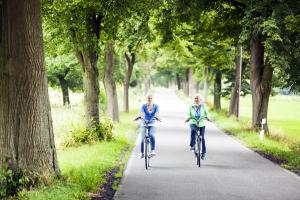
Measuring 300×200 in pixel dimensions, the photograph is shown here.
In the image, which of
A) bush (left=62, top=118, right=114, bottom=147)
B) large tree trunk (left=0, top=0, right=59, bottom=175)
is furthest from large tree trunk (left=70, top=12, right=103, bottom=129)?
large tree trunk (left=0, top=0, right=59, bottom=175)

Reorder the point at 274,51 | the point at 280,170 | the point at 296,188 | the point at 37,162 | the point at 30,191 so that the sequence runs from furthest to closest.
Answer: the point at 274,51, the point at 280,170, the point at 296,188, the point at 37,162, the point at 30,191

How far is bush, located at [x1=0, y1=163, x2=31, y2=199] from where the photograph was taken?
8629 millimetres

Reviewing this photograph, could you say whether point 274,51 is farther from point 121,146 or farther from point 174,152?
point 121,146

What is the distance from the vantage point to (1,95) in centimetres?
917

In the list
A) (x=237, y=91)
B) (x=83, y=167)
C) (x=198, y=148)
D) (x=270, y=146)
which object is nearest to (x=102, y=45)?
(x=270, y=146)

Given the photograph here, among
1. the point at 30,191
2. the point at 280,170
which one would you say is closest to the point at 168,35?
the point at 280,170

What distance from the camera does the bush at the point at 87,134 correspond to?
1744 cm

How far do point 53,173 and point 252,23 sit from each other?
41.9 feet

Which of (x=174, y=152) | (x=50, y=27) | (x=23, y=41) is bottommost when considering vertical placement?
(x=174, y=152)

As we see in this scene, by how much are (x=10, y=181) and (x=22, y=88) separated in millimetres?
1684

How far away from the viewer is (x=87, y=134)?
17906mm

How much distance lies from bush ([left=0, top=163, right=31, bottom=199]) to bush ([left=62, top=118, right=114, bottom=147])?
26.8 ft

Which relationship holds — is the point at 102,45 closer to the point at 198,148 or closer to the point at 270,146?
the point at 270,146

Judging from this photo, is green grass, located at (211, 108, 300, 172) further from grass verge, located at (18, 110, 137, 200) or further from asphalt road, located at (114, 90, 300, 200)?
grass verge, located at (18, 110, 137, 200)
